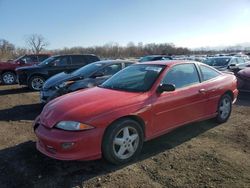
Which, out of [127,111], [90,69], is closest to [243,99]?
[90,69]

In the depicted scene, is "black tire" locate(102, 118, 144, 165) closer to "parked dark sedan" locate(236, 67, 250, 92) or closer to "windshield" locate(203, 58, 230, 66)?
"parked dark sedan" locate(236, 67, 250, 92)

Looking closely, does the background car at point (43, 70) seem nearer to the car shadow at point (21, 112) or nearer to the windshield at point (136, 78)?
the car shadow at point (21, 112)

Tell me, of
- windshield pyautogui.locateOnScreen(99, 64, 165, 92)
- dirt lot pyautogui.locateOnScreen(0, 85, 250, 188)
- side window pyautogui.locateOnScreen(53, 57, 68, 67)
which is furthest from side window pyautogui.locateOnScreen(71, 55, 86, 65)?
windshield pyautogui.locateOnScreen(99, 64, 165, 92)

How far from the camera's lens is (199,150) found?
4.79 meters

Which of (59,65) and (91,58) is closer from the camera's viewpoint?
(59,65)

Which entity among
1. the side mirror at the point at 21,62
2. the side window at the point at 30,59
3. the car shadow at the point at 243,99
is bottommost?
the car shadow at the point at 243,99

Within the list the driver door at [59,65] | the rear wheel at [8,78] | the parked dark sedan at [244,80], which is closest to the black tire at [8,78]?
the rear wheel at [8,78]

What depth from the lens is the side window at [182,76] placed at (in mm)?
5191

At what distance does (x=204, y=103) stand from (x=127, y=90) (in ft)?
5.70

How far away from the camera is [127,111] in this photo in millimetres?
4285

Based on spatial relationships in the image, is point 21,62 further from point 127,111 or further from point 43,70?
point 127,111

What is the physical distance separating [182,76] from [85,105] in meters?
2.09

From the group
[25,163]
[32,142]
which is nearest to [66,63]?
[32,142]

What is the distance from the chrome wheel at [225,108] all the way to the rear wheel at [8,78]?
13622 mm
